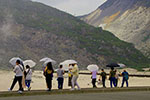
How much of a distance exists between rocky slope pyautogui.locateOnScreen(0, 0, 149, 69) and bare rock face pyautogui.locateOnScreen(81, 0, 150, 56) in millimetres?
18313

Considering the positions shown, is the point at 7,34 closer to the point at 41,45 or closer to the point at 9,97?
the point at 41,45

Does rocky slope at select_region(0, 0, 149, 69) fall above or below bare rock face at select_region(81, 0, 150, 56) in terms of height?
below

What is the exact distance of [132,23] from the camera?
172m

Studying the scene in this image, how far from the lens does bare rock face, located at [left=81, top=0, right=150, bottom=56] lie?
15350cm

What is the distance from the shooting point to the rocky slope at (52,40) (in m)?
102

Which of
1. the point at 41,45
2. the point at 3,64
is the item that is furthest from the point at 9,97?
the point at 41,45

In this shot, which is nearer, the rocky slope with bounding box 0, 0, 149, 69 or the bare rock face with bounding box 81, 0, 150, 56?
the rocky slope with bounding box 0, 0, 149, 69

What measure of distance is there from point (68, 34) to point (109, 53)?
1629 centimetres

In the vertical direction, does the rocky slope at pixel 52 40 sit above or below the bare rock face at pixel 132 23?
below

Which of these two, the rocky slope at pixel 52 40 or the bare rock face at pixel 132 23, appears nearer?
the rocky slope at pixel 52 40

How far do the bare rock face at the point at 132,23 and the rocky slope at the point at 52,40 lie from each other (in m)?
18.3

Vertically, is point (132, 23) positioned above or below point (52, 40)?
above

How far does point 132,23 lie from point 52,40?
7067 cm

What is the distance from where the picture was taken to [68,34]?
399ft
